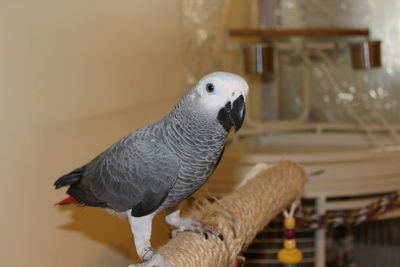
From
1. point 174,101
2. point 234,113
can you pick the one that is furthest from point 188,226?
point 174,101

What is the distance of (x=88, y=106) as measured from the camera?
3.30ft

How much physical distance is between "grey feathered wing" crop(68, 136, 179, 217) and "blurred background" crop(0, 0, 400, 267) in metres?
0.15

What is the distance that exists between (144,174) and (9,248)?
0.78 feet

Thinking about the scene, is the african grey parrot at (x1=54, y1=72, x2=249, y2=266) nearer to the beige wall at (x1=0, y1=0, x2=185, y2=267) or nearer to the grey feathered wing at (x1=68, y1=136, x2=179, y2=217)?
the grey feathered wing at (x1=68, y1=136, x2=179, y2=217)

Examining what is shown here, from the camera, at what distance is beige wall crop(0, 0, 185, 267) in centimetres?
77

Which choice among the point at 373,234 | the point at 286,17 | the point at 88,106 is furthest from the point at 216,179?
the point at 286,17

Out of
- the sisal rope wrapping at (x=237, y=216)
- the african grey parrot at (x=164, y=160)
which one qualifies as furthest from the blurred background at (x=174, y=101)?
the sisal rope wrapping at (x=237, y=216)

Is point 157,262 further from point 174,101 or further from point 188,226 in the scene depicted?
point 174,101

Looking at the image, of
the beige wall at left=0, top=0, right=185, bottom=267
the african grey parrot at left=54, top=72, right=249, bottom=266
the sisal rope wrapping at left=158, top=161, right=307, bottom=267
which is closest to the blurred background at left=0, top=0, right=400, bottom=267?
the beige wall at left=0, top=0, right=185, bottom=267

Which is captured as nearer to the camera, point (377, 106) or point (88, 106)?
point (88, 106)

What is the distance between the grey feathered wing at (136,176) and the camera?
722 mm

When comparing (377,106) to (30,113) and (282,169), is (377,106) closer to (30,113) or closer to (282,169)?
(282,169)

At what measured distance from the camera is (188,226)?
Result: 846mm

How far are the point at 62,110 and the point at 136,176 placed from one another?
10.1 inches
